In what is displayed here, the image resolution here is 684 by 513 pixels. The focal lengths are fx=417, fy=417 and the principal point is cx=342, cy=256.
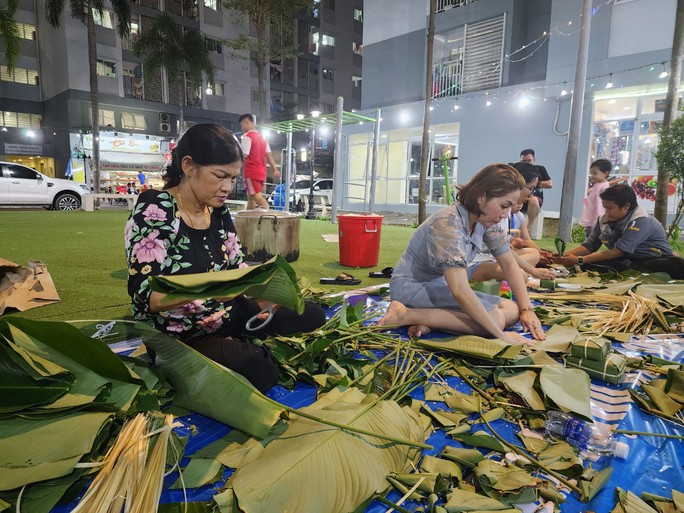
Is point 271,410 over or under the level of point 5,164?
under

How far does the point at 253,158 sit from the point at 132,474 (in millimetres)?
5891

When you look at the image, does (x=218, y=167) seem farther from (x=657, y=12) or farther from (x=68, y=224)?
(x=657, y=12)

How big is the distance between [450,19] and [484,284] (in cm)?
1199

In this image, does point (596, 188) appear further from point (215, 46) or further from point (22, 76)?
point (22, 76)

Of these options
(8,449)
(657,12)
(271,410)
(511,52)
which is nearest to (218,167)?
(271,410)

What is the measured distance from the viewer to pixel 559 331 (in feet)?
7.51

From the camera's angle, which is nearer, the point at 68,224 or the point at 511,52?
the point at 68,224

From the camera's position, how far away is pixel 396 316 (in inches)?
94.5

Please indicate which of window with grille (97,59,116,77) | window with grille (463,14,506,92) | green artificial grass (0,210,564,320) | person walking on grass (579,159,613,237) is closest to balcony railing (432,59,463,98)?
window with grille (463,14,506,92)

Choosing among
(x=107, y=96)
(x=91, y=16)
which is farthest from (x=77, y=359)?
(x=107, y=96)

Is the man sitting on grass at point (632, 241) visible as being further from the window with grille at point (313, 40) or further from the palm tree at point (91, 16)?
the window with grille at point (313, 40)

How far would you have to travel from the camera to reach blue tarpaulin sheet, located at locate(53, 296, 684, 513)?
1131 mm

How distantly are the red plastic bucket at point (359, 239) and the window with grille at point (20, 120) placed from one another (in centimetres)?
2694

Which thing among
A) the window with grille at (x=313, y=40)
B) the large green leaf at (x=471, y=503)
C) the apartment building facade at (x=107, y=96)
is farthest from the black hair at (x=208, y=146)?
the window with grille at (x=313, y=40)
